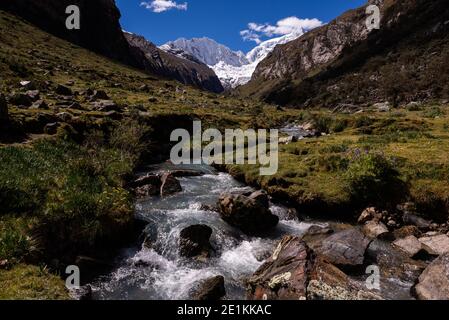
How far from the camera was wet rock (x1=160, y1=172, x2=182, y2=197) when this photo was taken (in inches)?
1215

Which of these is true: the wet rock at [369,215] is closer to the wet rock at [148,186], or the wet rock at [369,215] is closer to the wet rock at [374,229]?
the wet rock at [374,229]

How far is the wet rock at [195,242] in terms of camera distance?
20359 mm

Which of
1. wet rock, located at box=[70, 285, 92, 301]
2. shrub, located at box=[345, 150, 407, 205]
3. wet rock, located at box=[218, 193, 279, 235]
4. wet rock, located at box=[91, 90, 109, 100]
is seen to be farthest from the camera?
wet rock, located at box=[91, 90, 109, 100]

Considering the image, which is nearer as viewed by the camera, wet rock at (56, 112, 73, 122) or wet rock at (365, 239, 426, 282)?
wet rock at (365, 239, 426, 282)

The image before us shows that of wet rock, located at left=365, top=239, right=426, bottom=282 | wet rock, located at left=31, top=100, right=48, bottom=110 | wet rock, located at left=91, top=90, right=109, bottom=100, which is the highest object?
wet rock, located at left=91, top=90, right=109, bottom=100

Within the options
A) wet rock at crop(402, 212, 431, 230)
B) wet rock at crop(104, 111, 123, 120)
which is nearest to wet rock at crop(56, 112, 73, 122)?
wet rock at crop(104, 111, 123, 120)

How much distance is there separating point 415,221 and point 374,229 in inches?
114

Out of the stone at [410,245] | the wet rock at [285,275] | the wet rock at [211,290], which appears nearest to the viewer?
the wet rock at [285,275]

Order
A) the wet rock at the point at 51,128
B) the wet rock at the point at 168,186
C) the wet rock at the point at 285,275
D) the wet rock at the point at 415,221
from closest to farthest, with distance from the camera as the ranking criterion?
the wet rock at the point at 285,275
the wet rock at the point at 415,221
the wet rock at the point at 168,186
the wet rock at the point at 51,128

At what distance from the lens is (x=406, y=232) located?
22.3 meters

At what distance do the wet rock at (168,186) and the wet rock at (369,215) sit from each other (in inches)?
592

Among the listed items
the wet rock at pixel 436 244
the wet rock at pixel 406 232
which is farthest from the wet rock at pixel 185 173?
the wet rock at pixel 436 244

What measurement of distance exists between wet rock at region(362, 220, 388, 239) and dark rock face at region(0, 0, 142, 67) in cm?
Result: 15924

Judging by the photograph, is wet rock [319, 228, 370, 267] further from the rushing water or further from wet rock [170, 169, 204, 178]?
wet rock [170, 169, 204, 178]
